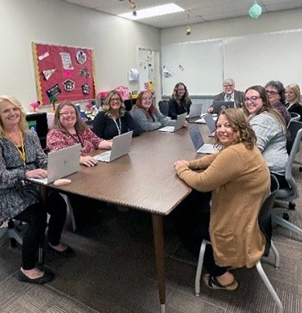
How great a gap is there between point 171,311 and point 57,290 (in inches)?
28.7

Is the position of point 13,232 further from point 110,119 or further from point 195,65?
point 195,65

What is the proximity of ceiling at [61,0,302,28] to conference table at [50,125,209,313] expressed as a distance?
3167mm

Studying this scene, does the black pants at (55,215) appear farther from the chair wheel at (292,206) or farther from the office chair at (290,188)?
the chair wheel at (292,206)

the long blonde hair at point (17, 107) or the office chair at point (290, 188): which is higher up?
the long blonde hair at point (17, 107)

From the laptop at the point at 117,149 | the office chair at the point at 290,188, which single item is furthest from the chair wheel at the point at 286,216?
the laptop at the point at 117,149

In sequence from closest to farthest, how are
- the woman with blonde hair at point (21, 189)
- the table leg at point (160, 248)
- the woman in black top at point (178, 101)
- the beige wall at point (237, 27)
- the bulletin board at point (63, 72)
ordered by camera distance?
the table leg at point (160, 248) < the woman with blonde hair at point (21, 189) < the bulletin board at point (63, 72) < the woman in black top at point (178, 101) < the beige wall at point (237, 27)

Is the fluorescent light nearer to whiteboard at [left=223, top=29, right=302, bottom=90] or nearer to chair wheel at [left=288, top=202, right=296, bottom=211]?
whiteboard at [left=223, top=29, right=302, bottom=90]

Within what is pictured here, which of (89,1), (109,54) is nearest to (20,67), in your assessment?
(89,1)

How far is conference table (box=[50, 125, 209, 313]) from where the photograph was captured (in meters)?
1.36

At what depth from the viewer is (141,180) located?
167 centimetres

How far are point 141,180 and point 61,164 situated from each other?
497 mm

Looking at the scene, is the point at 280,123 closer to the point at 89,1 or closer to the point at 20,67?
the point at 20,67

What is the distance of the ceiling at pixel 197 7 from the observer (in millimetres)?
4441

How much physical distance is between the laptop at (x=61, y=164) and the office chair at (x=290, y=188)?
141 cm
